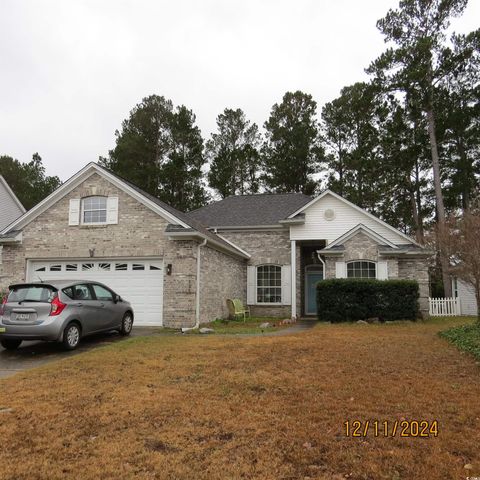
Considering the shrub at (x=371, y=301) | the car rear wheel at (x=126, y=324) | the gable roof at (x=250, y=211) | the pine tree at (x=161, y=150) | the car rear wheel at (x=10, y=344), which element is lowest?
the car rear wheel at (x=10, y=344)

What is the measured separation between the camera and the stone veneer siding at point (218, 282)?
14664mm

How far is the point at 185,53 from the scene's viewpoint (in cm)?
1506

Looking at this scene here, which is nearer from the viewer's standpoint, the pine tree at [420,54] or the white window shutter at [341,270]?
the white window shutter at [341,270]

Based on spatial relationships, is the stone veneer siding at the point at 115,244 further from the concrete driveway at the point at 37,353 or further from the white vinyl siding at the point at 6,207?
the white vinyl siding at the point at 6,207

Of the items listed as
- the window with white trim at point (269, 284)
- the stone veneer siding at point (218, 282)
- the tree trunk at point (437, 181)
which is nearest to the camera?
the stone veneer siding at point (218, 282)

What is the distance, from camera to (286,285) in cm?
1970

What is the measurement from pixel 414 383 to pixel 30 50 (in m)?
14.4

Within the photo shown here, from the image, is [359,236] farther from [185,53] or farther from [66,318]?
[66,318]

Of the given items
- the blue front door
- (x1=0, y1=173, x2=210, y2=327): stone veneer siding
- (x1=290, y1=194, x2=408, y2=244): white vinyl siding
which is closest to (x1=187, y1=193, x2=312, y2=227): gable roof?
(x1=290, y1=194, x2=408, y2=244): white vinyl siding

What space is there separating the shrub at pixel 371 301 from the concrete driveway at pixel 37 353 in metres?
7.74

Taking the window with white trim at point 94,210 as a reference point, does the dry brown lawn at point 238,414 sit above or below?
below

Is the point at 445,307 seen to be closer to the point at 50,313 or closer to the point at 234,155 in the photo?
the point at 50,313

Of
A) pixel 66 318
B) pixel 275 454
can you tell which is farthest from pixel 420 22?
pixel 275 454

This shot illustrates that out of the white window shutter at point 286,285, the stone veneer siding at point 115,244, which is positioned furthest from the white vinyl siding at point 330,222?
the stone veneer siding at point 115,244
